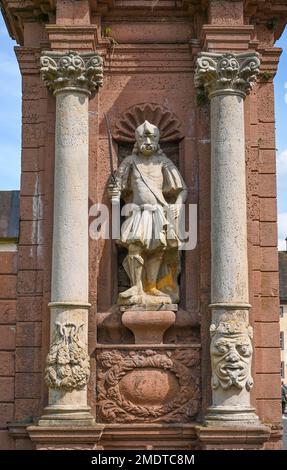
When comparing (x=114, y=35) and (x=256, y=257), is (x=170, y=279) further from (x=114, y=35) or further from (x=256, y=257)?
(x=114, y=35)

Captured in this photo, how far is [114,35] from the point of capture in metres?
10.9

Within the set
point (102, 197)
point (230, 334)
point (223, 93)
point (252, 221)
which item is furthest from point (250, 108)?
point (230, 334)

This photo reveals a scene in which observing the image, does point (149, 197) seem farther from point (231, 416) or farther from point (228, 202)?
point (231, 416)

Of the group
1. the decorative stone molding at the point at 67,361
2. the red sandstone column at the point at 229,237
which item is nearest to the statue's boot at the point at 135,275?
the decorative stone molding at the point at 67,361

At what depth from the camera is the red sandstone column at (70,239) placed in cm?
965

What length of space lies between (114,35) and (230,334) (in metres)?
4.01

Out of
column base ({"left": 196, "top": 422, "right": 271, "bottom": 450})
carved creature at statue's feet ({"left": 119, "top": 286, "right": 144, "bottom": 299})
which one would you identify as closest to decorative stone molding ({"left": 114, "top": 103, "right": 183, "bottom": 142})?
carved creature at statue's feet ({"left": 119, "top": 286, "right": 144, "bottom": 299})

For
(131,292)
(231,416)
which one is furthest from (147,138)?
(231,416)

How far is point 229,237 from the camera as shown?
989 centimetres

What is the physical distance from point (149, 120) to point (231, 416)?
3.74 m

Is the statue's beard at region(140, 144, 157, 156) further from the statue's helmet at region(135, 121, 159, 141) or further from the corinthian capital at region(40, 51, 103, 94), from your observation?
the corinthian capital at region(40, 51, 103, 94)

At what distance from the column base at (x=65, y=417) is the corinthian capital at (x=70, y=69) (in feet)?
12.0

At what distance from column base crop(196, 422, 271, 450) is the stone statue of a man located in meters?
1.60

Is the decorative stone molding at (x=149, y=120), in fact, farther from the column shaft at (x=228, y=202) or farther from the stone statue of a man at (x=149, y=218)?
the column shaft at (x=228, y=202)
